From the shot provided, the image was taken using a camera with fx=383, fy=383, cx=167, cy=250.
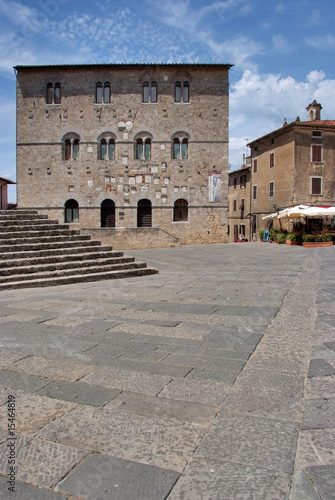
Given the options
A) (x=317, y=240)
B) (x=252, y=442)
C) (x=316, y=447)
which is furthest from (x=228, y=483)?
(x=317, y=240)

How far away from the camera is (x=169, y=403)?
271 cm

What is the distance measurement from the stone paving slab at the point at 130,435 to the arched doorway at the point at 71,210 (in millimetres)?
20779

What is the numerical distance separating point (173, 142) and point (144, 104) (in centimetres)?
274

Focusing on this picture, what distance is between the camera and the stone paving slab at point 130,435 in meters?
2.13

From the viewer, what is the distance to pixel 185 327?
458 centimetres

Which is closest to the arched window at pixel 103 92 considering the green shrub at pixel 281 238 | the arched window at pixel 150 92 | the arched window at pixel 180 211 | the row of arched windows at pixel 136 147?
the arched window at pixel 150 92

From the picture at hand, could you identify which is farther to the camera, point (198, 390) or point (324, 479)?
Result: point (198, 390)

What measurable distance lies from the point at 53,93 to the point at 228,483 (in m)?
23.9

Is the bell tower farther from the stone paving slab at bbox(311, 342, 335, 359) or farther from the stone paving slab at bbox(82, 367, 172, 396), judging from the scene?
the stone paving slab at bbox(82, 367, 172, 396)

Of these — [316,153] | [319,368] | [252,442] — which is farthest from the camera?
[316,153]

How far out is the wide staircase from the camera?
8.16 metres

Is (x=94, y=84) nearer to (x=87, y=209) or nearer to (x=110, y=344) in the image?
(x=87, y=209)

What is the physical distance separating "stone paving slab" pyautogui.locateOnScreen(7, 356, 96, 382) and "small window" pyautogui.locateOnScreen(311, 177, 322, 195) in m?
26.5

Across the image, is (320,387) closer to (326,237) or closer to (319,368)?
(319,368)
